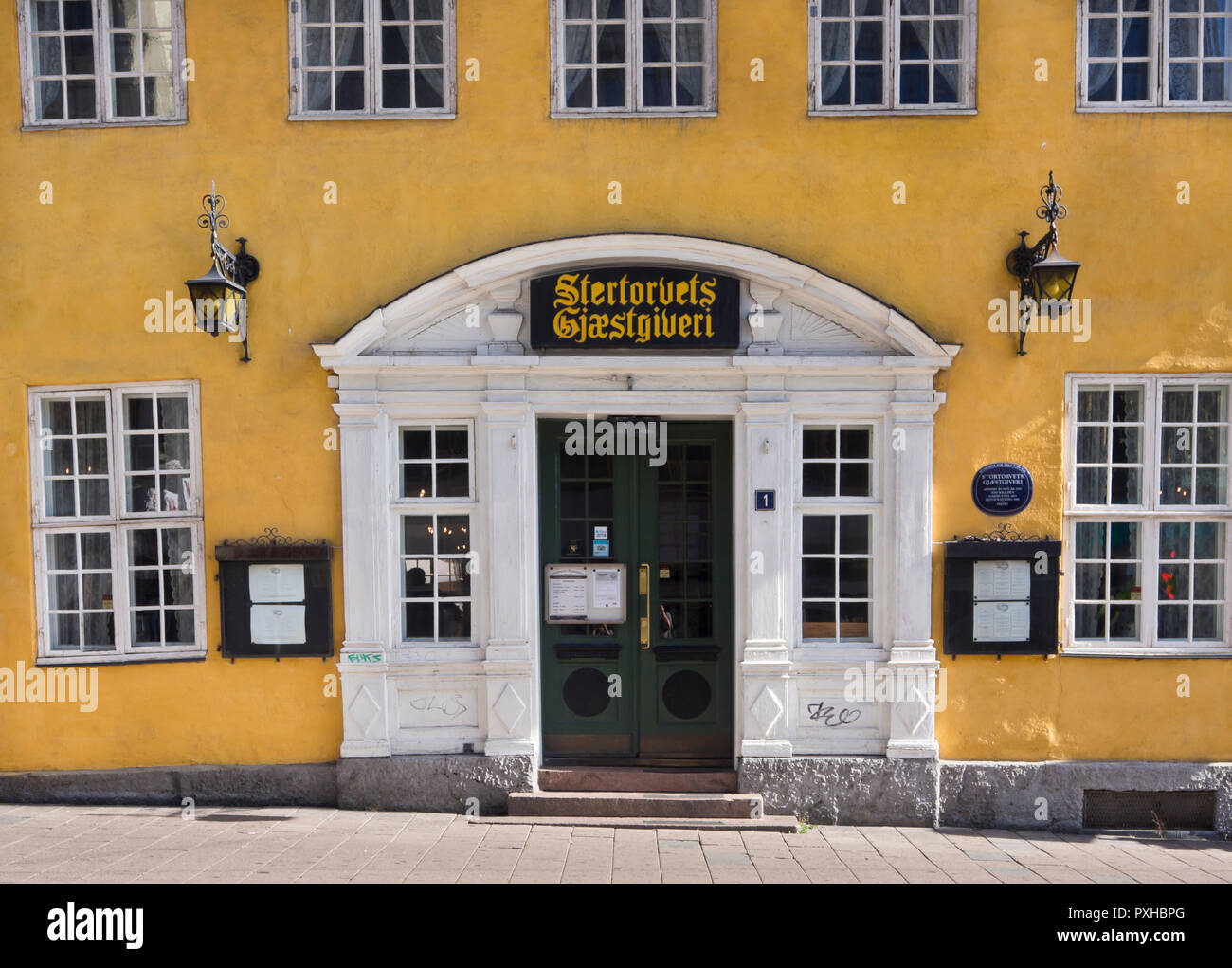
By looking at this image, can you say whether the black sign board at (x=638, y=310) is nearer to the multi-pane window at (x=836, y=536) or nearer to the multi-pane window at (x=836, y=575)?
the multi-pane window at (x=836, y=536)

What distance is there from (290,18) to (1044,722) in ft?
26.2

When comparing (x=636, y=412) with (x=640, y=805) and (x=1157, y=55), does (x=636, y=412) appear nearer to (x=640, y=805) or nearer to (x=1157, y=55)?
(x=640, y=805)

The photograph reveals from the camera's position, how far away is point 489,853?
20.3 ft

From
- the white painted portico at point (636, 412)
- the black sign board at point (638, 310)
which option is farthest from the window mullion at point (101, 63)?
the black sign board at point (638, 310)

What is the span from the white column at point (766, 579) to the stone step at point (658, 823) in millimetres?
511

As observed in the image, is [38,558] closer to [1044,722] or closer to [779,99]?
[779,99]

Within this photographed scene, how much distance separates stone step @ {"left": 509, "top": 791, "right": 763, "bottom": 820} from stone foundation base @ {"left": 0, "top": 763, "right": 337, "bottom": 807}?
5.23 feet

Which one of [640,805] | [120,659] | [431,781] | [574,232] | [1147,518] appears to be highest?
[574,232]

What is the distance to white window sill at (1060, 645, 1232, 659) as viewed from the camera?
6.96 m

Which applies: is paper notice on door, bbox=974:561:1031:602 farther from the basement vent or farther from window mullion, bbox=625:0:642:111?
window mullion, bbox=625:0:642:111

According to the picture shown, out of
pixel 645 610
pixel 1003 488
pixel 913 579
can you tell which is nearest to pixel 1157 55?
pixel 1003 488

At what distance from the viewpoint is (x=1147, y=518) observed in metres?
7.03

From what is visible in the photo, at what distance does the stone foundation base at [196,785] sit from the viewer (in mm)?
7086

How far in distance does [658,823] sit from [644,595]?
5.63 ft
